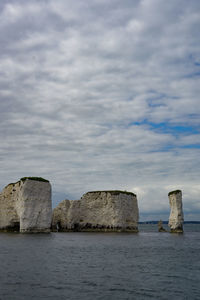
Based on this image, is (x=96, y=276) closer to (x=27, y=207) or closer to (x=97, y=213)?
(x=27, y=207)

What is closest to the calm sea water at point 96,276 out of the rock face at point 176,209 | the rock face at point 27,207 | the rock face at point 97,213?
the rock face at point 27,207

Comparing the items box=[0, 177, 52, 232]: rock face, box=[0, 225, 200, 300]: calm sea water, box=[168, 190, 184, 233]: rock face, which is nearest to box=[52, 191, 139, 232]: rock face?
box=[168, 190, 184, 233]: rock face

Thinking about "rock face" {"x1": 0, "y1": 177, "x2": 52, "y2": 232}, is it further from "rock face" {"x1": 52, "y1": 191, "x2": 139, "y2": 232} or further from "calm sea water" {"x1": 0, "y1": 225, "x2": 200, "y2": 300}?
"calm sea water" {"x1": 0, "y1": 225, "x2": 200, "y2": 300}

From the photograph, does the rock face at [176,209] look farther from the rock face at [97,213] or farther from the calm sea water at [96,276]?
the calm sea water at [96,276]

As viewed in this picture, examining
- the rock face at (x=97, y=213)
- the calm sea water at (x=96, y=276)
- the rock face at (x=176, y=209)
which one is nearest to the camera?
the calm sea water at (x=96, y=276)

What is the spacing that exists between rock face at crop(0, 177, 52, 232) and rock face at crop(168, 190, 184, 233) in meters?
30.6

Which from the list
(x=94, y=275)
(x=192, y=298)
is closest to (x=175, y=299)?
(x=192, y=298)

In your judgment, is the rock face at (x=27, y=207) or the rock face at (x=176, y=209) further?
the rock face at (x=176, y=209)

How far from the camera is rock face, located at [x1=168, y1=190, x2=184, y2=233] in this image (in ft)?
255

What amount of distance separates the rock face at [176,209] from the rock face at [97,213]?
9.97 m

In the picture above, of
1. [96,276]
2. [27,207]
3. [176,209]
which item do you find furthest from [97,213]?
[96,276]

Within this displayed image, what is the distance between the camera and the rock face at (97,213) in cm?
7700

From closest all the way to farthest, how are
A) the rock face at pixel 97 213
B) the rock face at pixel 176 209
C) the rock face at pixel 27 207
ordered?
the rock face at pixel 27 207, the rock face at pixel 97 213, the rock face at pixel 176 209

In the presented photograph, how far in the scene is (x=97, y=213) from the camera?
79125 mm
